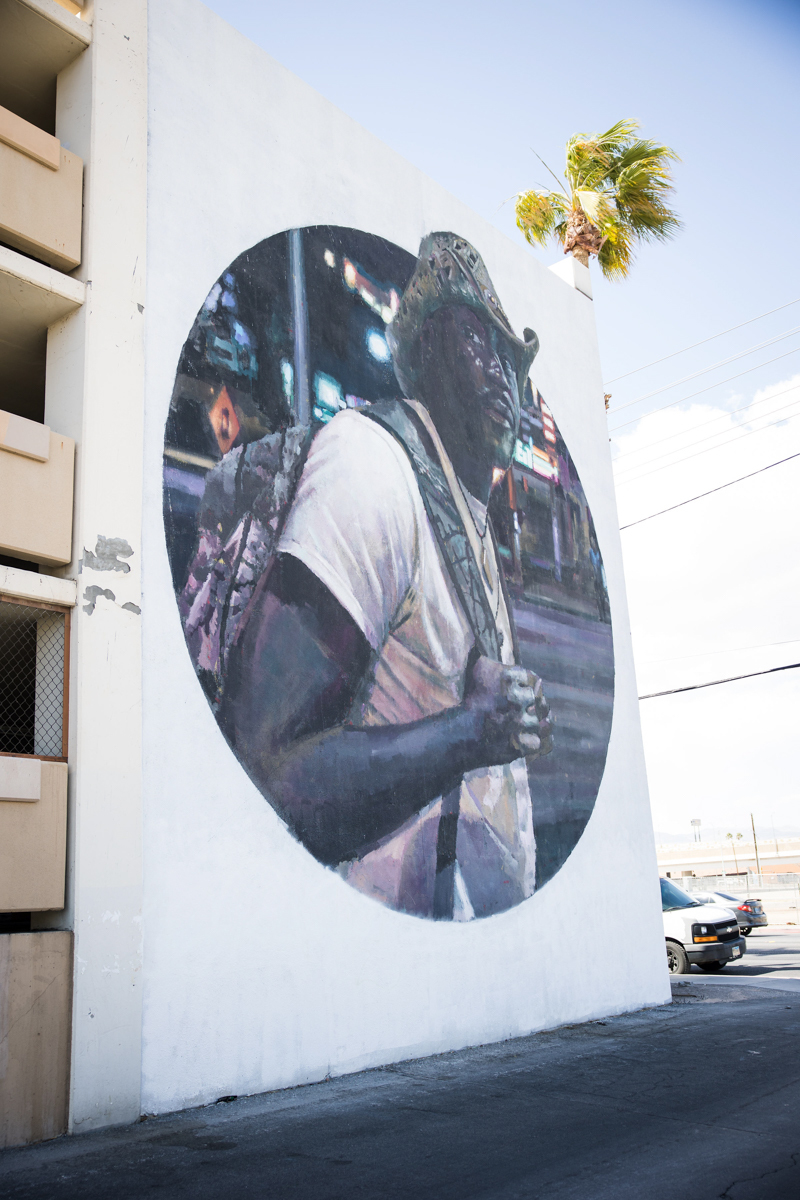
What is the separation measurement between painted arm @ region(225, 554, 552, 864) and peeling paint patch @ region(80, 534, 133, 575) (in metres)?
1.33

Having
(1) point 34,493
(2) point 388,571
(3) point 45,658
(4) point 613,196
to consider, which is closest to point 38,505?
(1) point 34,493

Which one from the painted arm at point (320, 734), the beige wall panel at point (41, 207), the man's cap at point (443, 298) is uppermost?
the man's cap at point (443, 298)

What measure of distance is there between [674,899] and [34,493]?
1396cm

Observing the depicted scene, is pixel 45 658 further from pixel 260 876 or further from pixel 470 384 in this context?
pixel 470 384

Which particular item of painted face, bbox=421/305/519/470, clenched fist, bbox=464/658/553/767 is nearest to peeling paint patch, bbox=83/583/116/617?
clenched fist, bbox=464/658/553/767

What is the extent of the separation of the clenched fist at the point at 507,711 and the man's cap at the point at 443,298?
3.41 metres

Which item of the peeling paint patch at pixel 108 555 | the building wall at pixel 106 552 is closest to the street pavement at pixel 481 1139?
the building wall at pixel 106 552

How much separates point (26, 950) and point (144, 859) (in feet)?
3.40

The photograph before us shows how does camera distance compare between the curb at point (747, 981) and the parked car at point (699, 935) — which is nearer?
the curb at point (747, 981)

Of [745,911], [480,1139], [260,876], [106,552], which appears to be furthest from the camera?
[745,911]

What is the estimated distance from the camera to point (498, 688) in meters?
11.3

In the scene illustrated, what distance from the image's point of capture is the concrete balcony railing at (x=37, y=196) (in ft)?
24.7

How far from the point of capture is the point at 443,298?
11867 mm

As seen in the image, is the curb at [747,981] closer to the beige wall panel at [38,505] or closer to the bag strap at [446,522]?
the bag strap at [446,522]
